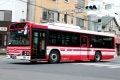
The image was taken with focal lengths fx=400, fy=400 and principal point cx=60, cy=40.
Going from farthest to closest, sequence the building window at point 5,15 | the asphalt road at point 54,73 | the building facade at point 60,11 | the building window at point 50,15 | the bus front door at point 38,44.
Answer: the building window at point 50,15 < the building facade at point 60,11 < the building window at point 5,15 < the bus front door at point 38,44 < the asphalt road at point 54,73

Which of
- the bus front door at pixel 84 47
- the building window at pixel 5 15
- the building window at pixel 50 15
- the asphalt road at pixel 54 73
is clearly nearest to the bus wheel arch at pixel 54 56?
the bus front door at pixel 84 47

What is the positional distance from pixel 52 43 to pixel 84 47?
4230 mm

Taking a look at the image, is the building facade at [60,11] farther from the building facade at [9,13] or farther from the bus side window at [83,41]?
the bus side window at [83,41]

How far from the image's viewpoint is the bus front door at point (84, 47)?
1217 inches

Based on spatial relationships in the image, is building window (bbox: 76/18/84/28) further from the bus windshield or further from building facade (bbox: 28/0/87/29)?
the bus windshield

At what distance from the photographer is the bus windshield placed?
26.1 meters

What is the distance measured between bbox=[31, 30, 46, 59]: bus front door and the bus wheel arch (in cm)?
83

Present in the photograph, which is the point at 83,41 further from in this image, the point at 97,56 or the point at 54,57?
the point at 54,57

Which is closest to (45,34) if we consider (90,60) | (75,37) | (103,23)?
(75,37)

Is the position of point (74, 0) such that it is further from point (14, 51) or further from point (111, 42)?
point (14, 51)

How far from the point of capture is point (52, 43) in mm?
27844

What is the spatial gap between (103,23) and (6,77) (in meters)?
58.3

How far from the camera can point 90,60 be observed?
33875 millimetres

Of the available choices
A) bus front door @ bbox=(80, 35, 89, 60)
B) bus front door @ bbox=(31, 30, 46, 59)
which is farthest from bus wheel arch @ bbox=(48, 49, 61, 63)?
bus front door @ bbox=(80, 35, 89, 60)
